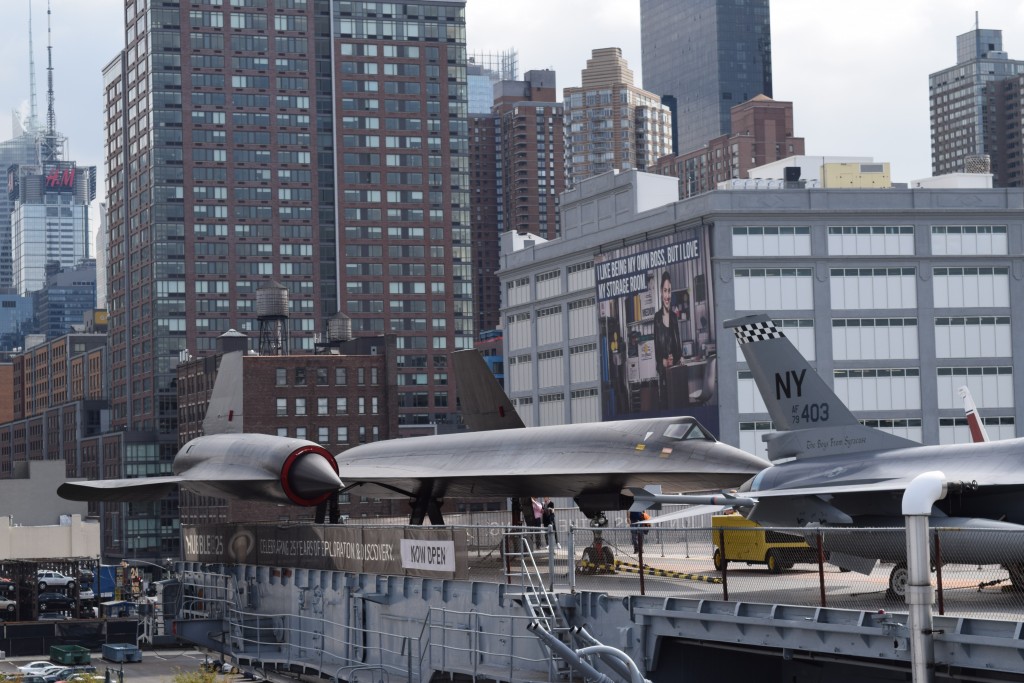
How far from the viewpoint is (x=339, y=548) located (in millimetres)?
35219

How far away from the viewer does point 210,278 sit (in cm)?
18925

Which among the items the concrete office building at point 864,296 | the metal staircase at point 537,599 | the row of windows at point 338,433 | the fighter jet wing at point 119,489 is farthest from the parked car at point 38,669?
the row of windows at point 338,433

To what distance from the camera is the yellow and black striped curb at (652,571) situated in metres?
25.7

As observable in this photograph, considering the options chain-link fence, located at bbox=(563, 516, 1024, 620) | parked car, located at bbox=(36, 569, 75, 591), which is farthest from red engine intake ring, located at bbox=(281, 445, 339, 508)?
parked car, located at bbox=(36, 569, 75, 591)

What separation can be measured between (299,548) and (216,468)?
982 cm

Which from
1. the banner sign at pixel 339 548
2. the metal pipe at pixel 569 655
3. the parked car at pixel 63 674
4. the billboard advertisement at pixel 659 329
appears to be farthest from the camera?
the billboard advertisement at pixel 659 329

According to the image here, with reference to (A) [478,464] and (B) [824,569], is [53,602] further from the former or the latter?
(B) [824,569]

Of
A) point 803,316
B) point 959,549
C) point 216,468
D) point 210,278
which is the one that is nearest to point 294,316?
point 210,278

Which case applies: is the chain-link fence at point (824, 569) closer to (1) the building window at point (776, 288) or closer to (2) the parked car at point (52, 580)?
(1) the building window at point (776, 288)

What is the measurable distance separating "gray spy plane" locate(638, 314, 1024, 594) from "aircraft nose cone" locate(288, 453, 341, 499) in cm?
1393

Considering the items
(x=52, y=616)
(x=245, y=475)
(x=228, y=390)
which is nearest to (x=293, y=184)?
(x=228, y=390)

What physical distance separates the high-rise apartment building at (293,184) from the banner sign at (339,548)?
5597 inches

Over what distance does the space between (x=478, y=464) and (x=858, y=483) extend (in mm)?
16966

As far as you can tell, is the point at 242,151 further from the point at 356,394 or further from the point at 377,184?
the point at 356,394
